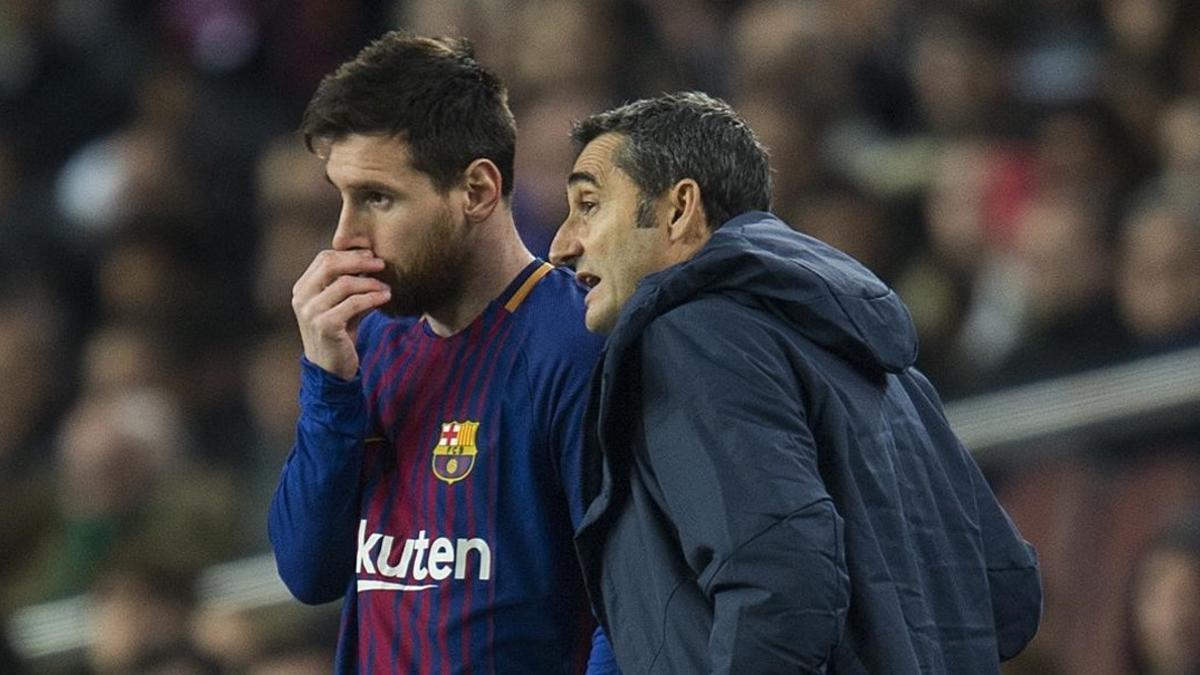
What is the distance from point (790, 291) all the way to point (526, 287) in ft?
1.62

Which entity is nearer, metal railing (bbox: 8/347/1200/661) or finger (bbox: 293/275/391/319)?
finger (bbox: 293/275/391/319)

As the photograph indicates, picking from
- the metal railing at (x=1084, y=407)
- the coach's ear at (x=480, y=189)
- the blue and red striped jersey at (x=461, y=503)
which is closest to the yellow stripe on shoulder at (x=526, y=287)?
the blue and red striped jersey at (x=461, y=503)

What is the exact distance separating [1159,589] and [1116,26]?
5.70 feet

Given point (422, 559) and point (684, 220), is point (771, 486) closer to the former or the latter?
point (684, 220)

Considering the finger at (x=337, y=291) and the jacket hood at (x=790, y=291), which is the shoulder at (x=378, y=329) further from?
the jacket hood at (x=790, y=291)

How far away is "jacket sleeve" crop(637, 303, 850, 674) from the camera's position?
226cm

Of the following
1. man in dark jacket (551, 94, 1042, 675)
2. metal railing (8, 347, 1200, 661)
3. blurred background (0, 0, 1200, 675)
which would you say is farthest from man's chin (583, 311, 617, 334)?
metal railing (8, 347, 1200, 661)

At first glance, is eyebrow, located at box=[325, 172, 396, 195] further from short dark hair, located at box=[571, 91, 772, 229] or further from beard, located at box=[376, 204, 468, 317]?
short dark hair, located at box=[571, 91, 772, 229]

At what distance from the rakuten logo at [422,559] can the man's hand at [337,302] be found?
0.72ft

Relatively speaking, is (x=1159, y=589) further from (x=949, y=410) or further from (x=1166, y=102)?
(x=1166, y=102)

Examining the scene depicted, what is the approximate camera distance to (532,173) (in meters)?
6.18

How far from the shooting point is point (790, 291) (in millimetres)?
2445

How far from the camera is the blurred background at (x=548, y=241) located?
4746 millimetres

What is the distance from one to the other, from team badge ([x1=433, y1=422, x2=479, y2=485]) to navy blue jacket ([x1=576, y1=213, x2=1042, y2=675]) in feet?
0.62
